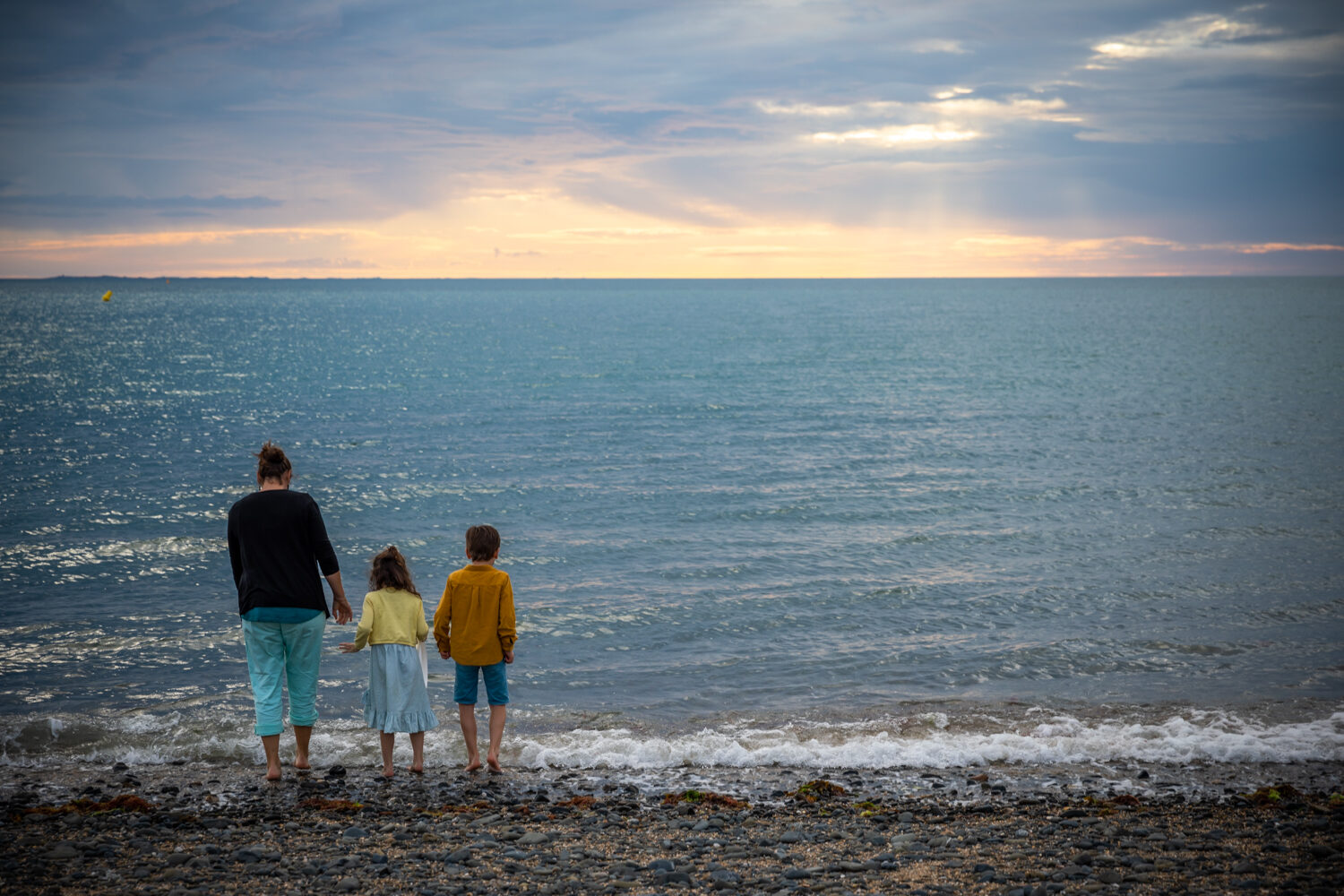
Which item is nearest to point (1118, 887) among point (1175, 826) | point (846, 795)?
point (1175, 826)

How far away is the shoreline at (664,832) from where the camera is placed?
5.61m

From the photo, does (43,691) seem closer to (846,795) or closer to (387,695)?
(387,695)

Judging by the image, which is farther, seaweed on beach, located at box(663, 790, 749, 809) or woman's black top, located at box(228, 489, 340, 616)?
seaweed on beach, located at box(663, 790, 749, 809)

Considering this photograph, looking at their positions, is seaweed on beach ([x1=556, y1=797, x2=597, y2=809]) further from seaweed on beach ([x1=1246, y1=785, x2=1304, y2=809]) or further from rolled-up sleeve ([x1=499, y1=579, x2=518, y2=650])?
seaweed on beach ([x1=1246, y1=785, x2=1304, y2=809])

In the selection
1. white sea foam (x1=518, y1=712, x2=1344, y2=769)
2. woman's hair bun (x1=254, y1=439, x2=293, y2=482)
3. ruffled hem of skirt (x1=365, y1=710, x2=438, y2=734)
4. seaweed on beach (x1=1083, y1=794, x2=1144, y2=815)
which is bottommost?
white sea foam (x1=518, y1=712, x2=1344, y2=769)

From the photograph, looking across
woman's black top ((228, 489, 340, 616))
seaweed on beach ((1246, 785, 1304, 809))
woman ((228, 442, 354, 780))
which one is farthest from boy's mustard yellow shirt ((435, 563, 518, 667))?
seaweed on beach ((1246, 785, 1304, 809))

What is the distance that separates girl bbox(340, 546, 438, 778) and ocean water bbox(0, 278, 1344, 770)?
123cm

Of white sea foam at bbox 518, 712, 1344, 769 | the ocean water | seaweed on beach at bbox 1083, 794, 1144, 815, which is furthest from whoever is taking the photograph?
the ocean water

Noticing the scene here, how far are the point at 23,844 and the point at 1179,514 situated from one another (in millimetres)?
20703

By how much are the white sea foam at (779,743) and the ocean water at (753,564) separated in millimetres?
44

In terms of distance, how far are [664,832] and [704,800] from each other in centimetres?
86

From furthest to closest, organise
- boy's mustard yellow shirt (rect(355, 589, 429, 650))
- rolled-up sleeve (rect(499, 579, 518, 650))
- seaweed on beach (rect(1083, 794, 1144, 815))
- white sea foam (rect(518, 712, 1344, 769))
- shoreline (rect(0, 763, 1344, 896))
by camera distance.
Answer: white sea foam (rect(518, 712, 1344, 769))
rolled-up sleeve (rect(499, 579, 518, 650))
boy's mustard yellow shirt (rect(355, 589, 429, 650))
seaweed on beach (rect(1083, 794, 1144, 815))
shoreline (rect(0, 763, 1344, 896))

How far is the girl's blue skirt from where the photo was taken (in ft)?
24.5

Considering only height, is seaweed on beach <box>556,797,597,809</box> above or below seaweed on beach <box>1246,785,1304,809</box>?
above
